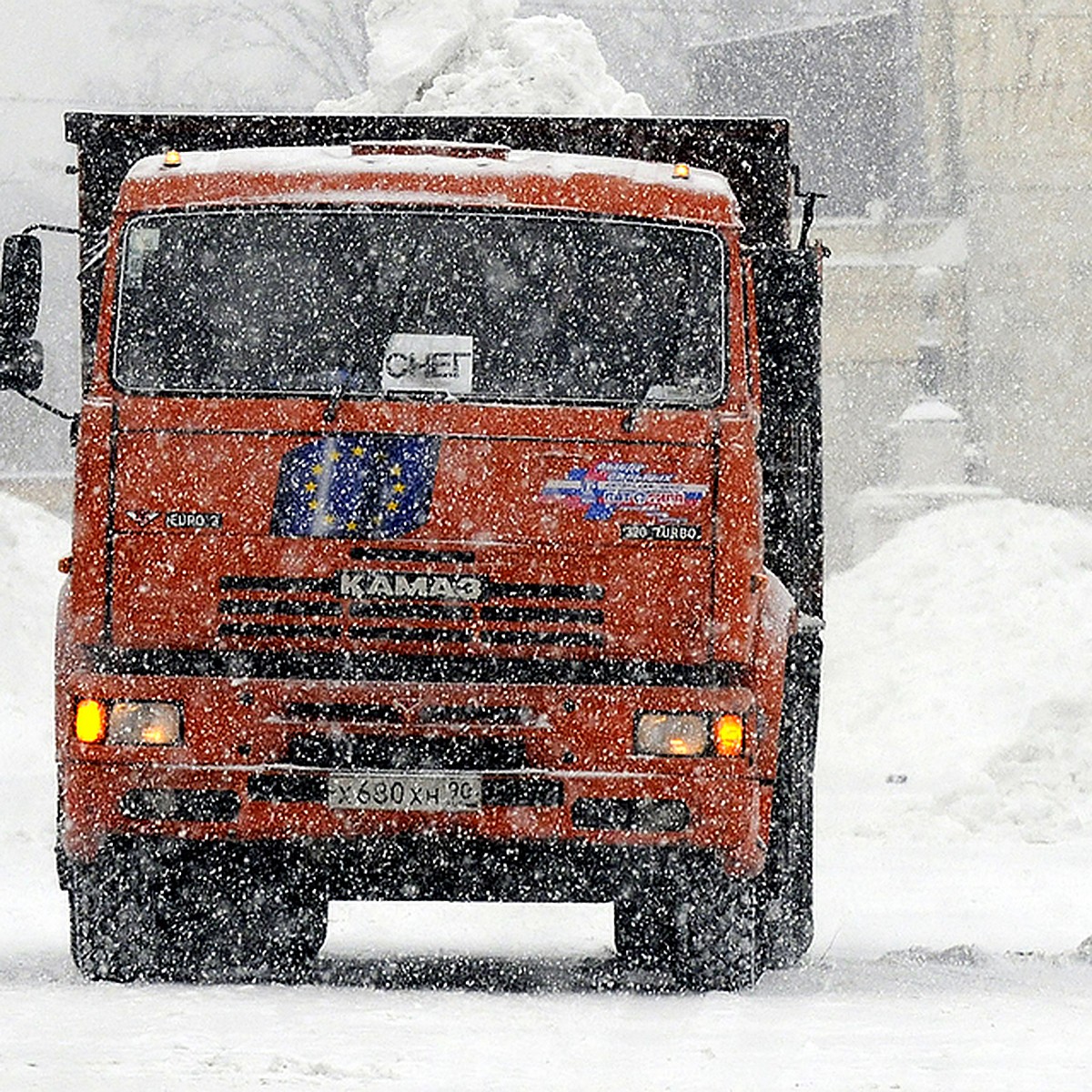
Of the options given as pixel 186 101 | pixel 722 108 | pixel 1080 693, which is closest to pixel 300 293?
pixel 1080 693

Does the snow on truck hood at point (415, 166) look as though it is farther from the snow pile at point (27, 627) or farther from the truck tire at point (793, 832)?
the snow pile at point (27, 627)

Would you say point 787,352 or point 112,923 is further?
point 787,352

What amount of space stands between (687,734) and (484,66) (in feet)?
61.8

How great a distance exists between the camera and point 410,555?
977 cm

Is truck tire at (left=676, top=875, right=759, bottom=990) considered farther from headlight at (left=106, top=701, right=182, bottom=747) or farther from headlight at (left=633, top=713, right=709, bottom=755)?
headlight at (left=106, top=701, right=182, bottom=747)

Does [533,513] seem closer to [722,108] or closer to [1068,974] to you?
[1068,974]

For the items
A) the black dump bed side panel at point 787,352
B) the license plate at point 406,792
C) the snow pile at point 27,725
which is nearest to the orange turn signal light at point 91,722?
the license plate at point 406,792

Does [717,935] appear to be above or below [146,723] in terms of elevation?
below

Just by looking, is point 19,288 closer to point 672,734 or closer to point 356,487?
point 356,487

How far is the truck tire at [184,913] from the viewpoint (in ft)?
32.6

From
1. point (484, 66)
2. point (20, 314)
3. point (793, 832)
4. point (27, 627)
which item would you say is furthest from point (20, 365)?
point (27, 627)

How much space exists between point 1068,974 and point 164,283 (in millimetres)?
4355

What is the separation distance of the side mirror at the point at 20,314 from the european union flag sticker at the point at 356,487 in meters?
1.02

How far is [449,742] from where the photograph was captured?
979 cm
